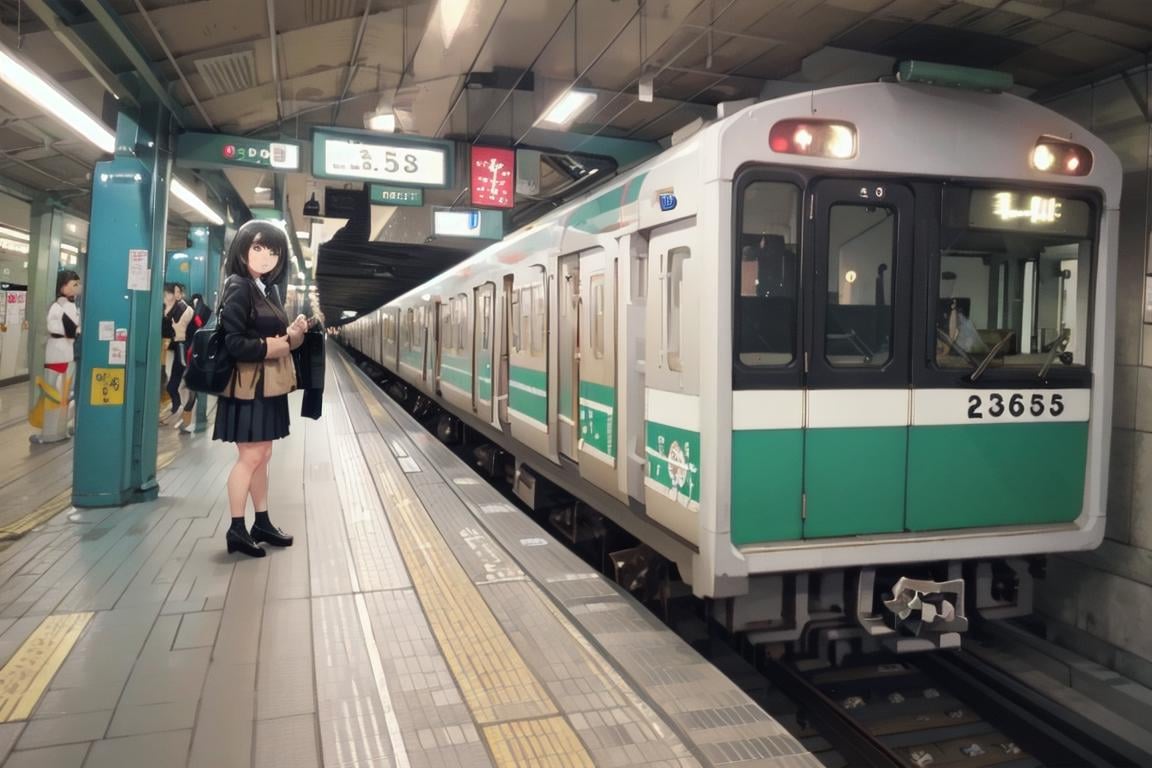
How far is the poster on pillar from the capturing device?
916 cm

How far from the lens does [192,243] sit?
11.2 metres

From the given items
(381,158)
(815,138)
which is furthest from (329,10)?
(815,138)

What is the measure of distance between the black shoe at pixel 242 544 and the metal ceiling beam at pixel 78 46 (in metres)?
3.07

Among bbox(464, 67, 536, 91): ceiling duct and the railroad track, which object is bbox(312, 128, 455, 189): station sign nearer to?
bbox(464, 67, 536, 91): ceiling duct

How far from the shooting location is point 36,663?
3168 mm

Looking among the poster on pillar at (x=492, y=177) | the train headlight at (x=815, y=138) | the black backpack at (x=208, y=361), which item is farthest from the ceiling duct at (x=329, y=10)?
the train headlight at (x=815, y=138)

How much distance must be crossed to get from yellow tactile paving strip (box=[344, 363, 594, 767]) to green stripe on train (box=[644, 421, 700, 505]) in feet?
3.36

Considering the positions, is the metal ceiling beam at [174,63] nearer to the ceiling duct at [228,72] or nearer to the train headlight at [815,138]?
the ceiling duct at [228,72]

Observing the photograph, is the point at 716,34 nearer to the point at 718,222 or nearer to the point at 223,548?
the point at 718,222

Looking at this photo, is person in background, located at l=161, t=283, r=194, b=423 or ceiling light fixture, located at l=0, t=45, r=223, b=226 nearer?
ceiling light fixture, located at l=0, t=45, r=223, b=226

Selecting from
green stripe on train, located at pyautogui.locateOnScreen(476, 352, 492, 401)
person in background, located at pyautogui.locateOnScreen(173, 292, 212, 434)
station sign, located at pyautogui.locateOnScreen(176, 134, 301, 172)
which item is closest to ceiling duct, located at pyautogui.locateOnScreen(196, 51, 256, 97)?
station sign, located at pyautogui.locateOnScreen(176, 134, 301, 172)

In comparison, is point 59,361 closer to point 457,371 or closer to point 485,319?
point 457,371

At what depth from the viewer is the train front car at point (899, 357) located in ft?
11.0

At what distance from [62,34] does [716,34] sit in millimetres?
4409
